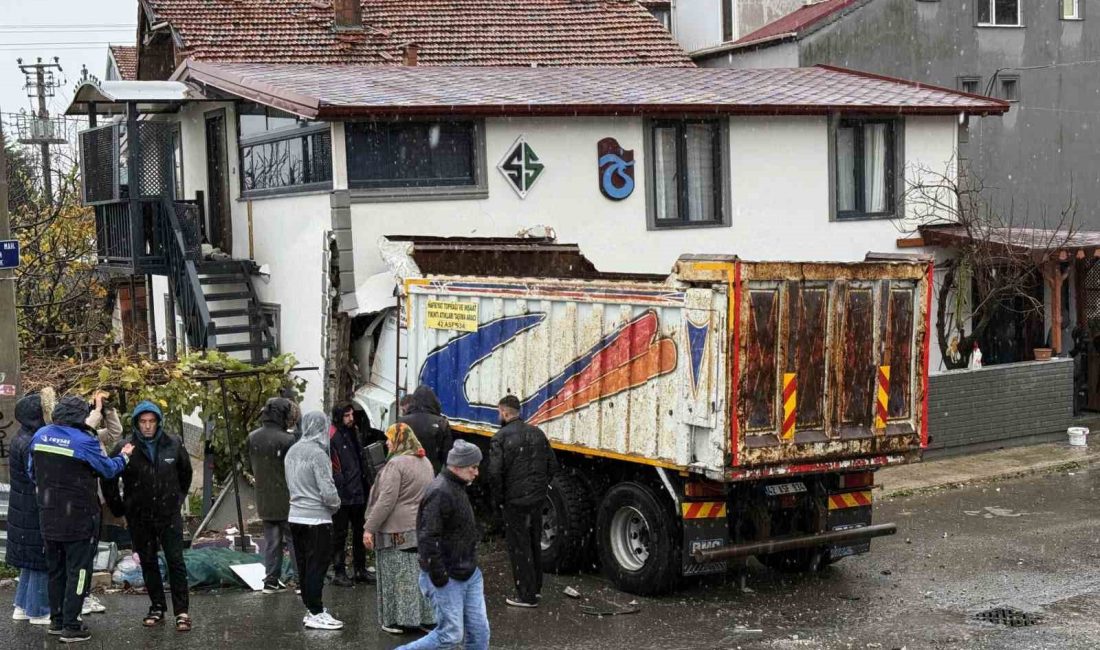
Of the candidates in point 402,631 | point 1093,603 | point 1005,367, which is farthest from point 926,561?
point 1005,367

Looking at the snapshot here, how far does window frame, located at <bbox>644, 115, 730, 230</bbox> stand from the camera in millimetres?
18484

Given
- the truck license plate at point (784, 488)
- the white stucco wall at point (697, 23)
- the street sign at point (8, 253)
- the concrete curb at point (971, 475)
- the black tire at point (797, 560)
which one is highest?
the white stucco wall at point (697, 23)

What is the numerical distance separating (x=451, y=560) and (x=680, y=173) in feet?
36.9

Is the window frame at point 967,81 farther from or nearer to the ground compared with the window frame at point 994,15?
nearer to the ground

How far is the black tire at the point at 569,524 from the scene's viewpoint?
1162 centimetres

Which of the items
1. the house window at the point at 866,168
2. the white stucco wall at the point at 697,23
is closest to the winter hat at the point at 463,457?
the house window at the point at 866,168

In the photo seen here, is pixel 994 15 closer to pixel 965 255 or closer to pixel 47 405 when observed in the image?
pixel 965 255

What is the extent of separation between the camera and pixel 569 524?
11602 millimetres

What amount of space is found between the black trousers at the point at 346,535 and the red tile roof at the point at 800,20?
2035cm

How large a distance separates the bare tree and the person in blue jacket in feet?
43.7

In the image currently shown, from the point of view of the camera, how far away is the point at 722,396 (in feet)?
32.8

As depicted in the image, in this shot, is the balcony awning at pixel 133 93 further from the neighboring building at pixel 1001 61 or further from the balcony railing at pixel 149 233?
the neighboring building at pixel 1001 61

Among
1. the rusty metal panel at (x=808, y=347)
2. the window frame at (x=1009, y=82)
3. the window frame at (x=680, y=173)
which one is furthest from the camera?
the window frame at (x=1009, y=82)

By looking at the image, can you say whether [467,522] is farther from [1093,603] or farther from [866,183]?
[866,183]
